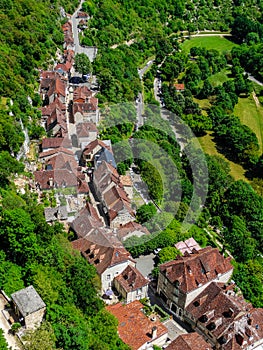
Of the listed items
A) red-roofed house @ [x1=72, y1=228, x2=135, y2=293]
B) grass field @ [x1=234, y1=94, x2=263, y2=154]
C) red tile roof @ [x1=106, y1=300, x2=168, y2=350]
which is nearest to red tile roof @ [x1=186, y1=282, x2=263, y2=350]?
red tile roof @ [x1=106, y1=300, x2=168, y2=350]

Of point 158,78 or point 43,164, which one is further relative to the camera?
point 158,78

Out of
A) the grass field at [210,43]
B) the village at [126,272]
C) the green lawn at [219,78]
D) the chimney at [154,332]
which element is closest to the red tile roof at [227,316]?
the village at [126,272]

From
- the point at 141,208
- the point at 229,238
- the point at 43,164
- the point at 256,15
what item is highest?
the point at 256,15

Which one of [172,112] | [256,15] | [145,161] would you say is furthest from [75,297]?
[256,15]

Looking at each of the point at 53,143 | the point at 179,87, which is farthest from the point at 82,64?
the point at 179,87

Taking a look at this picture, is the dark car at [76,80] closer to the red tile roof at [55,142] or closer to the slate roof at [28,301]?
the red tile roof at [55,142]

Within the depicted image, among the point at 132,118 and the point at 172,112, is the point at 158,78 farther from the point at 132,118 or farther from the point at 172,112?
the point at 132,118
